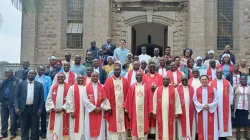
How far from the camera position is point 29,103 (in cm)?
1001

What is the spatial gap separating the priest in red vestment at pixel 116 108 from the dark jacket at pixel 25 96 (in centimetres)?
188

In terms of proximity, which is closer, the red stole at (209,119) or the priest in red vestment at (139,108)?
the priest in red vestment at (139,108)

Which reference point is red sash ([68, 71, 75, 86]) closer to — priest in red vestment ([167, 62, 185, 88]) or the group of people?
the group of people

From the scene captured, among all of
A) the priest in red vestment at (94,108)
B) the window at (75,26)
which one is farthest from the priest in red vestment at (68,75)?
the window at (75,26)

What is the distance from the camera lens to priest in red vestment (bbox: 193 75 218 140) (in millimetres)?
9453

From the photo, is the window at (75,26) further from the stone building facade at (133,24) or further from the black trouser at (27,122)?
the black trouser at (27,122)

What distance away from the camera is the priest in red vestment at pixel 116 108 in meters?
9.44

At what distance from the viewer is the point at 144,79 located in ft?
32.2

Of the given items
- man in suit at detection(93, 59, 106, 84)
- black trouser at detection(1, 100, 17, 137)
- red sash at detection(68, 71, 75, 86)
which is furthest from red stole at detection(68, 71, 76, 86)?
black trouser at detection(1, 100, 17, 137)

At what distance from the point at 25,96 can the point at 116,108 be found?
2.50 meters

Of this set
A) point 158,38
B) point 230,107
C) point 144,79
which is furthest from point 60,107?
point 158,38

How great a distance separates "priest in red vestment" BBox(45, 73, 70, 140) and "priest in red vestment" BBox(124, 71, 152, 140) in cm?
165

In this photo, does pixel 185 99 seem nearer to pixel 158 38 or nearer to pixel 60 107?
pixel 60 107

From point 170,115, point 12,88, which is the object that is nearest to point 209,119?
point 170,115
